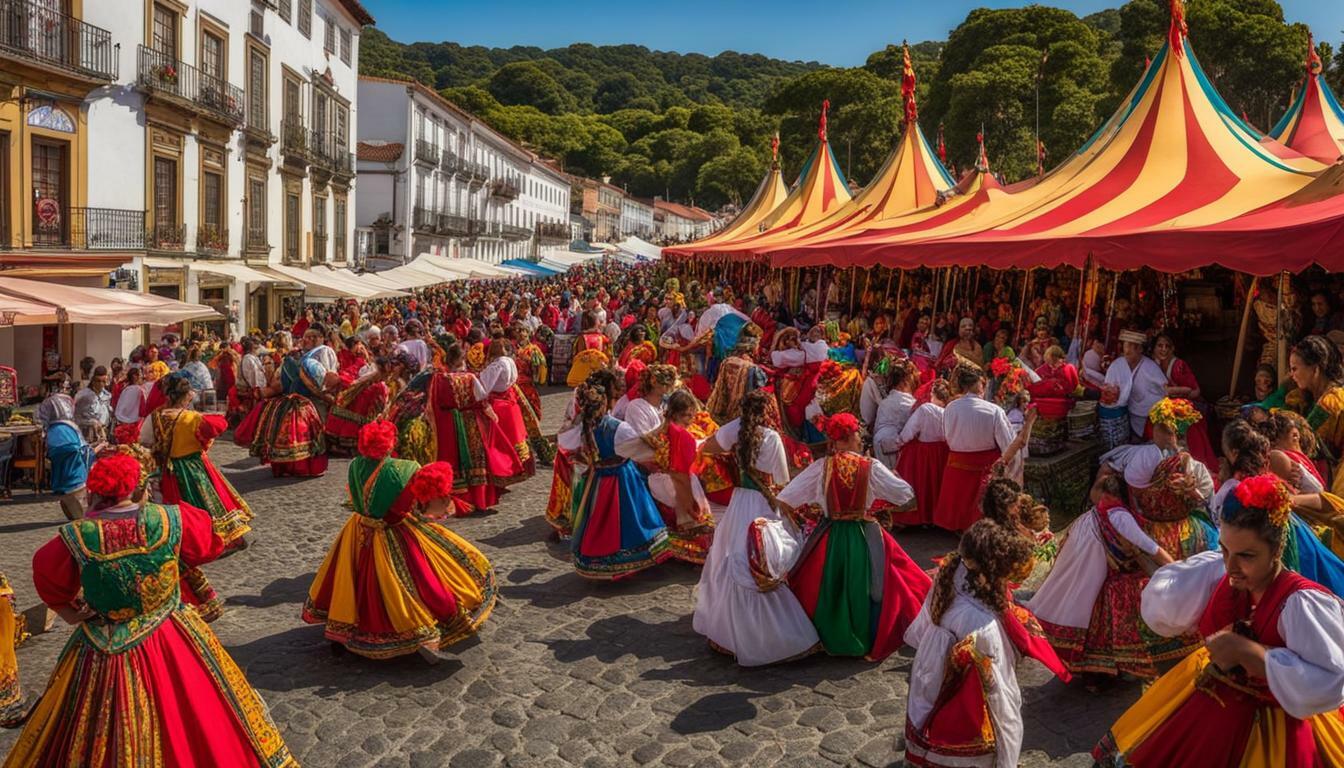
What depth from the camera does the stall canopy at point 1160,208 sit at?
795 cm

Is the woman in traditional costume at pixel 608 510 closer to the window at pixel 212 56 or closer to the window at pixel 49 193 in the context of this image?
the window at pixel 49 193

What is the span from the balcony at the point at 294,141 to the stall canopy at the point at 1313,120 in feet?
73.4

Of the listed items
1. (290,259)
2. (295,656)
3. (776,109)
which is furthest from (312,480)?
(776,109)

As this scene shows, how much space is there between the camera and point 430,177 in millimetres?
44281

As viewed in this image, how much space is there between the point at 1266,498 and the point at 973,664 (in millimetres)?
1168

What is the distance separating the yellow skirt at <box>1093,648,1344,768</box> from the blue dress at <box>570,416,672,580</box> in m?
3.94

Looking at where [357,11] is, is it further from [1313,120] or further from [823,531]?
[823,531]

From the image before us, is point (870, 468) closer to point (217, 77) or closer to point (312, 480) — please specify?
point (312, 480)

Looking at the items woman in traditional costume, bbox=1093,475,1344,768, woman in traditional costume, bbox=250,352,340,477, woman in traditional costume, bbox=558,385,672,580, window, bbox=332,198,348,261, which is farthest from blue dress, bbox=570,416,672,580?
window, bbox=332,198,348,261

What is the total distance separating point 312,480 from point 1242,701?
962 centimetres

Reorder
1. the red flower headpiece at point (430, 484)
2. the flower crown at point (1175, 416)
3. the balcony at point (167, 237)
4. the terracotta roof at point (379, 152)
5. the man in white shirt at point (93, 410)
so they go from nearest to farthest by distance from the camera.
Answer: the flower crown at point (1175, 416)
the red flower headpiece at point (430, 484)
the man in white shirt at point (93, 410)
the balcony at point (167, 237)
the terracotta roof at point (379, 152)

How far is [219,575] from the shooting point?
295 inches

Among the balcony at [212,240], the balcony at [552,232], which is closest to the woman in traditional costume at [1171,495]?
the balcony at [212,240]

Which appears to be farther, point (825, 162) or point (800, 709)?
point (825, 162)
